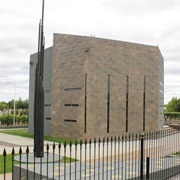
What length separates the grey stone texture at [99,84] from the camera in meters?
17.6

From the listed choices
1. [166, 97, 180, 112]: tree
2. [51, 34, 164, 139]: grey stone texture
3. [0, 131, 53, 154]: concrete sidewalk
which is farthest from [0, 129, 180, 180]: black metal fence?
[166, 97, 180, 112]: tree

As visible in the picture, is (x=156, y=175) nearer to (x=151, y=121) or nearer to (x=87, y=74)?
(x=87, y=74)

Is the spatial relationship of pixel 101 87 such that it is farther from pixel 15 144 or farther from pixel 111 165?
pixel 111 165

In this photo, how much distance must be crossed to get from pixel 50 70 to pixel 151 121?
837cm

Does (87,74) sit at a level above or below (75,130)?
above

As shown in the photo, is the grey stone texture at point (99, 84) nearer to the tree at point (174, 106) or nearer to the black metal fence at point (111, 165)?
the black metal fence at point (111, 165)

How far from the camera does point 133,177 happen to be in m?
6.55

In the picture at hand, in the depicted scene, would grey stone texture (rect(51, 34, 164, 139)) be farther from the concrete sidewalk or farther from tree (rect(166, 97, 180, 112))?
tree (rect(166, 97, 180, 112))

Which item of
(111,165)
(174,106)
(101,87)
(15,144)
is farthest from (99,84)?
(174,106)

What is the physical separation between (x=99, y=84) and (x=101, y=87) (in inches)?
9.4

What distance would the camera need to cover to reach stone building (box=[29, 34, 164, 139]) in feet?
57.7

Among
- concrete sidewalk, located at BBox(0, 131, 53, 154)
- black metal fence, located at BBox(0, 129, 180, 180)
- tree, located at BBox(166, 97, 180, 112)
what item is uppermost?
tree, located at BBox(166, 97, 180, 112)

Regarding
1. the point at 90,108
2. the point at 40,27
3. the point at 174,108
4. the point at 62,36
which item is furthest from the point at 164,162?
the point at 174,108

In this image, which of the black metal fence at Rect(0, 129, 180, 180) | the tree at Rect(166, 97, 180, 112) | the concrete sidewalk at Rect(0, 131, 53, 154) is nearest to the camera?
the black metal fence at Rect(0, 129, 180, 180)
